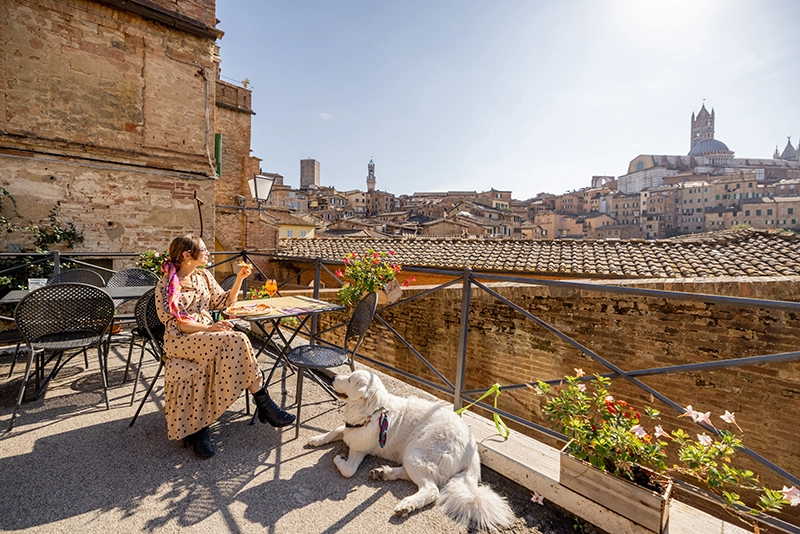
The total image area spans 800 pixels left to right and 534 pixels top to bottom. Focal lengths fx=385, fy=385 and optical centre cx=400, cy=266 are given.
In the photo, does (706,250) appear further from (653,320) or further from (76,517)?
(76,517)

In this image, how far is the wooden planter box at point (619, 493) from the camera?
179 cm

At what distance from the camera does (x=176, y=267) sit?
2738mm

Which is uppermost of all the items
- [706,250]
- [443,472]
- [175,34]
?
[175,34]

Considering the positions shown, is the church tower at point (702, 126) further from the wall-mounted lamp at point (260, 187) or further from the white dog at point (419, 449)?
the white dog at point (419, 449)

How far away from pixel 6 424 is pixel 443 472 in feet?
10.7

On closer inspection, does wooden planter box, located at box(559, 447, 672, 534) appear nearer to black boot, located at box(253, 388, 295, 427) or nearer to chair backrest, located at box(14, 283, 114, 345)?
black boot, located at box(253, 388, 295, 427)

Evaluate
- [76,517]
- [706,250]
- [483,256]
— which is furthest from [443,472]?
[706,250]

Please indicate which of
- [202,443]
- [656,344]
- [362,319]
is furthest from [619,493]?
[656,344]

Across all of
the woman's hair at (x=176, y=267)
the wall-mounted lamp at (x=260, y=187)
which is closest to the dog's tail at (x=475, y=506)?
the woman's hair at (x=176, y=267)

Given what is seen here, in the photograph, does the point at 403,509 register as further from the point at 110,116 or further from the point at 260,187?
the point at 260,187

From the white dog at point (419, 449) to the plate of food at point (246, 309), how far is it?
3.45ft

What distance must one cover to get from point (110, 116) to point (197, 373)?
7087 mm

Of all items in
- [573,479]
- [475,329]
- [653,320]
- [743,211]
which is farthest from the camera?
[743,211]

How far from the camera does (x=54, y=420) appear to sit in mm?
2975
